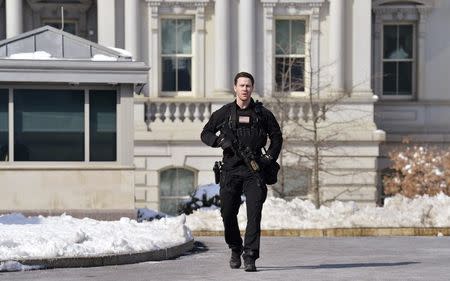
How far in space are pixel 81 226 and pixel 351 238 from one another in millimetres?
5186

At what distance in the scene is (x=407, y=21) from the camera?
42.1 m

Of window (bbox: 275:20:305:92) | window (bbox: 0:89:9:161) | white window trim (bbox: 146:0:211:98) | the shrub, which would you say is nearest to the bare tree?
window (bbox: 275:20:305:92)

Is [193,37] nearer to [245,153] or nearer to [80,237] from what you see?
[80,237]

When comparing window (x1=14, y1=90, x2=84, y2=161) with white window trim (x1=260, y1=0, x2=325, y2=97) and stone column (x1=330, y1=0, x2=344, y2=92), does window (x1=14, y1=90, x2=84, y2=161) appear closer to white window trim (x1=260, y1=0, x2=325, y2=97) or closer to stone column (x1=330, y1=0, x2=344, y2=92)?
white window trim (x1=260, y1=0, x2=325, y2=97)

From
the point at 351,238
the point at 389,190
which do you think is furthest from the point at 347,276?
the point at 389,190

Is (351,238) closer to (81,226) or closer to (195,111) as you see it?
(81,226)

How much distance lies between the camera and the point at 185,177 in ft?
129

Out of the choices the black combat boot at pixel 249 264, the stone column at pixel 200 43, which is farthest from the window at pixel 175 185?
the black combat boot at pixel 249 264

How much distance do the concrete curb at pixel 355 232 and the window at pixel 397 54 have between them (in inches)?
736

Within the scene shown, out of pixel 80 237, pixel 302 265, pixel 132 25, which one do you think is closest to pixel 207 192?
pixel 132 25

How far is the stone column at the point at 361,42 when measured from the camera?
39656mm

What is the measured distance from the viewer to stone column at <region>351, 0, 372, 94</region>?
3966cm

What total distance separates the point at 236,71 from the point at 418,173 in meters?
5.74

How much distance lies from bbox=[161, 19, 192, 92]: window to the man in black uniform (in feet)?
79.6
